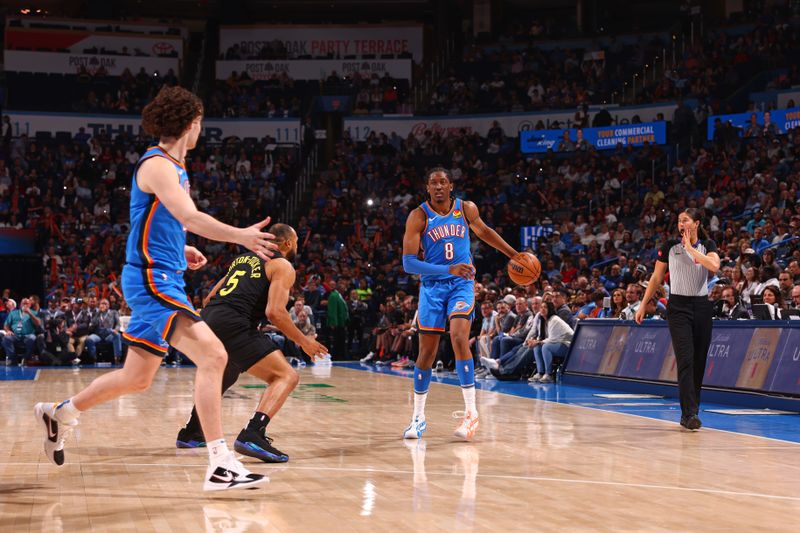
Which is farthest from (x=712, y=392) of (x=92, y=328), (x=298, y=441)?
(x=92, y=328)

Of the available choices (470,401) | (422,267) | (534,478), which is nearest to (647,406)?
(470,401)

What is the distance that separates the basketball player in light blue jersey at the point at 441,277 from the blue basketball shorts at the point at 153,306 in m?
3.12

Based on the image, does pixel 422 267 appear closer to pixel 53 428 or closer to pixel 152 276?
pixel 152 276

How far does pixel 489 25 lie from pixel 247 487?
105 feet

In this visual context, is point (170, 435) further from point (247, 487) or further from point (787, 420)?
point (787, 420)

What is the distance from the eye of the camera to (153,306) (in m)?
5.36

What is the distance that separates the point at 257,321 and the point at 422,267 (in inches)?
61.2

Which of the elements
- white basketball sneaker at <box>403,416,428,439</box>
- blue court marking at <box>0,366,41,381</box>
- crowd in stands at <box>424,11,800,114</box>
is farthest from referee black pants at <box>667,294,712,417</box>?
crowd in stands at <box>424,11,800,114</box>

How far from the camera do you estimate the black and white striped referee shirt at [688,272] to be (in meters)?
9.02

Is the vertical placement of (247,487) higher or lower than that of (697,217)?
lower

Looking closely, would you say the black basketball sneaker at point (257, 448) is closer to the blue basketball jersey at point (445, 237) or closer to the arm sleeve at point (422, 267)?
the arm sleeve at point (422, 267)

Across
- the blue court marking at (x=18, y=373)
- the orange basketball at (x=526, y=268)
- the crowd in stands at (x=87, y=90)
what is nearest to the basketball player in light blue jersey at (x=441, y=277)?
the orange basketball at (x=526, y=268)

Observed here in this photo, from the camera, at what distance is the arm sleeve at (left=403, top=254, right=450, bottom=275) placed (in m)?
8.10

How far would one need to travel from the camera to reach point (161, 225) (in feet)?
17.8
